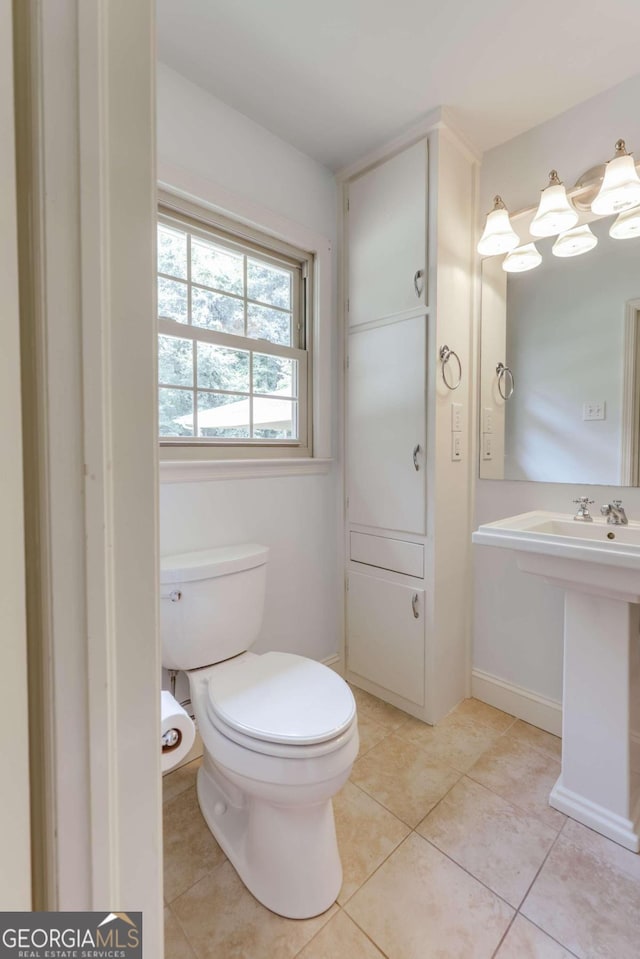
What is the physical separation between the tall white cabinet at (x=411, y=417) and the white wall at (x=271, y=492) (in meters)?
0.13

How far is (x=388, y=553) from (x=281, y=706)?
87 cm

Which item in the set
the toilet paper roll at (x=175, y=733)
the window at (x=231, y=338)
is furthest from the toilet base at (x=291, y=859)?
the window at (x=231, y=338)

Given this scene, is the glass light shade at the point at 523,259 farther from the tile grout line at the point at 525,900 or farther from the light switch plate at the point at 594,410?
the tile grout line at the point at 525,900

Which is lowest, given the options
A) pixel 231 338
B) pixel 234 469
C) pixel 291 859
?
pixel 291 859

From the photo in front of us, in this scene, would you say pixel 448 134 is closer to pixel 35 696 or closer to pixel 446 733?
pixel 35 696

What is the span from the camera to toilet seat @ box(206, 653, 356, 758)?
0.94 m

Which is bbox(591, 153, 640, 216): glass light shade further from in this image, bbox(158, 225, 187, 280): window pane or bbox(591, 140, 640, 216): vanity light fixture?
bbox(158, 225, 187, 280): window pane

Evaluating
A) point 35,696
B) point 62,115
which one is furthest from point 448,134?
point 35,696

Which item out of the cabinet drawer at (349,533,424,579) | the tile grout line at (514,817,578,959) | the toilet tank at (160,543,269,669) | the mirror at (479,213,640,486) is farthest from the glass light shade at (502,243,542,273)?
the tile grout line at (514,817,578,959)

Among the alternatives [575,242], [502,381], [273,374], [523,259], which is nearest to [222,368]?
[273,374]

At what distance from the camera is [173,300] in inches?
57.2

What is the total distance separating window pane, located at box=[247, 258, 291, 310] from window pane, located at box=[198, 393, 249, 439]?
446 mm

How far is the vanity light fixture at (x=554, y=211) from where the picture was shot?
1422 millimetres

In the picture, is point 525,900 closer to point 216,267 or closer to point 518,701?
point 518,701
